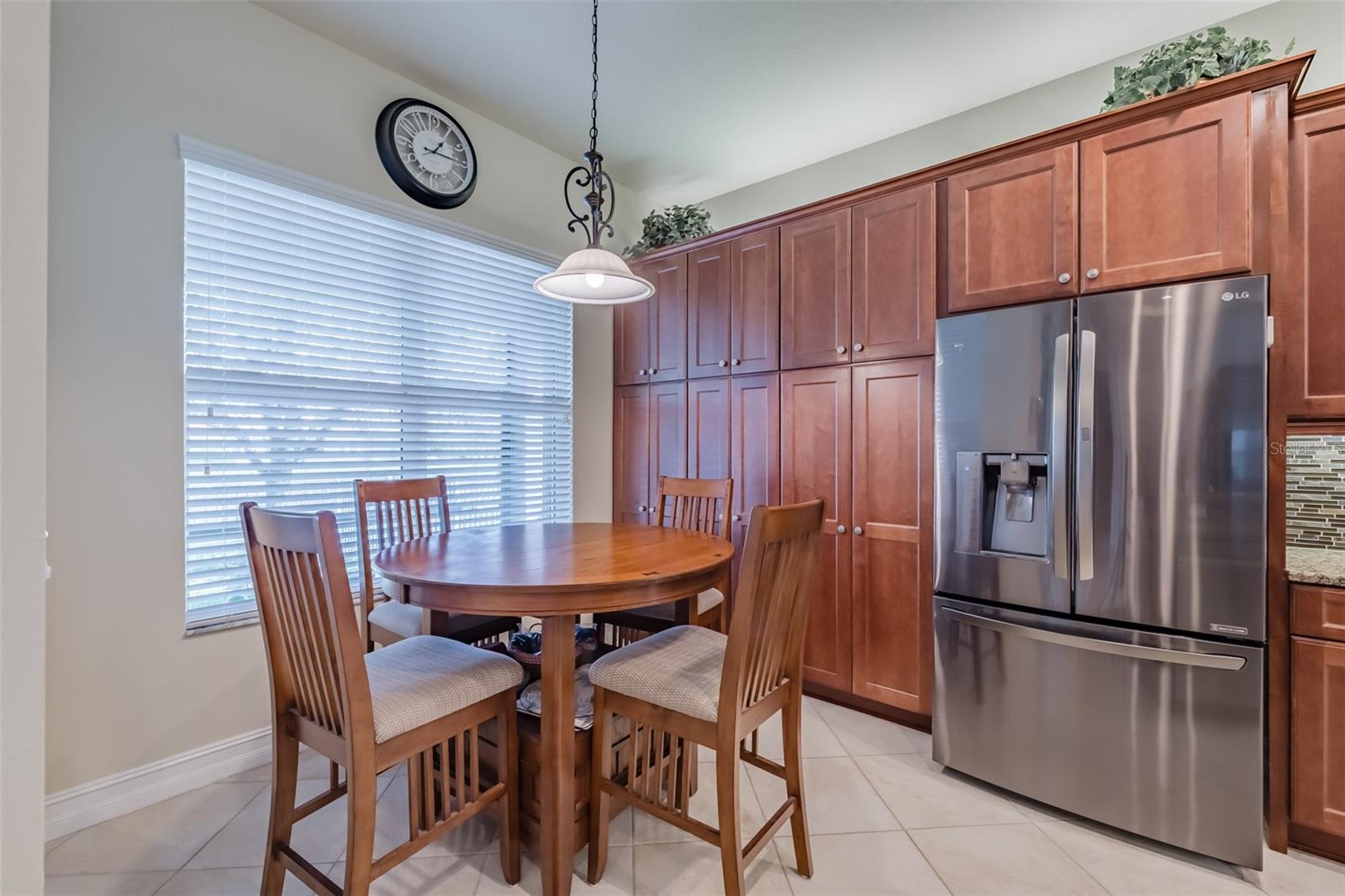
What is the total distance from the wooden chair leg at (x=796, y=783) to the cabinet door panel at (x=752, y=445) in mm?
1251

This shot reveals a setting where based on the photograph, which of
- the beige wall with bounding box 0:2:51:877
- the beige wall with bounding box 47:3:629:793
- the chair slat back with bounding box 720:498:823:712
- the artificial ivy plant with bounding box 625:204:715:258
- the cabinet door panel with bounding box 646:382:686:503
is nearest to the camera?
the beige wall with bounding box 0:2:51:877

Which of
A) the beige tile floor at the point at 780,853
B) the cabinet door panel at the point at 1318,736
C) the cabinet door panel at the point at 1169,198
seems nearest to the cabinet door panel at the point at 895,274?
the cabinet door panel at the point at 1169,198

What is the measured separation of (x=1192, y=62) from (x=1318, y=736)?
2.02m

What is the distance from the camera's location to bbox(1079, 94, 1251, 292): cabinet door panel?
5.35 ft

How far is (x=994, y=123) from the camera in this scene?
103 inches

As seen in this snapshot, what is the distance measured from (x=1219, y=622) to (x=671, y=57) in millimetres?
2779

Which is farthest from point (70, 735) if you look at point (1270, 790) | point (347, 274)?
point (1270, 790)

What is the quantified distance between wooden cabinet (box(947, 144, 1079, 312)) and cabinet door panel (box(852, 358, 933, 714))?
36cm

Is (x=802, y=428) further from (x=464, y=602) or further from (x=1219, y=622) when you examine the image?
(x=464, y=602)

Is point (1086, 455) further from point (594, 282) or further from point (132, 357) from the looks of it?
point (132, 357)

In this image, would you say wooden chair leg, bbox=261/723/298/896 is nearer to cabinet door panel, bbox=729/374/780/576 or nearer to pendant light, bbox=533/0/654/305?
pendant light, bbox=533/0/654/305

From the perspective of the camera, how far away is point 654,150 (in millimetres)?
3141

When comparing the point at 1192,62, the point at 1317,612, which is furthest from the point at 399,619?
the point at 1192,62

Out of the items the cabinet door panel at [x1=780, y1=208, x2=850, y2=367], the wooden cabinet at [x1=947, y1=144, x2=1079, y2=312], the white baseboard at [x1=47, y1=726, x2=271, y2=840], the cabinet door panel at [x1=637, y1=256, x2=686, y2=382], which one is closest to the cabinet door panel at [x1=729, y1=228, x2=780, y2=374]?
the cabinet door panel at [x1=780, y1=208, x2=850, y2=367]
